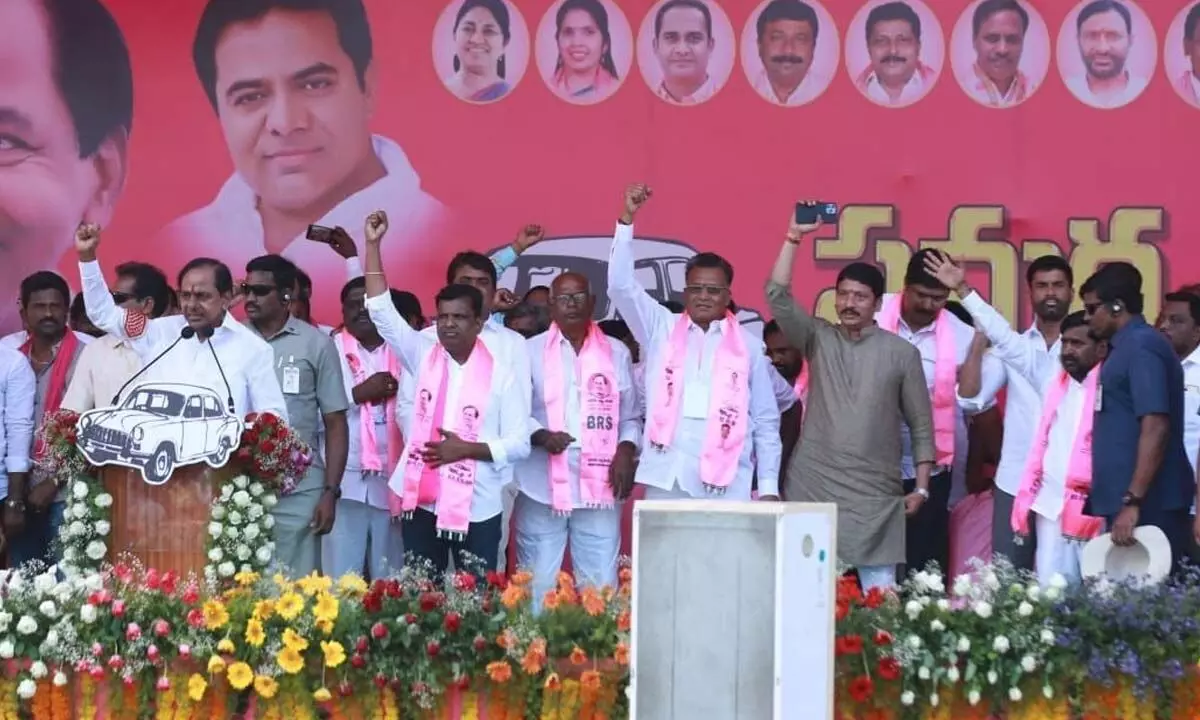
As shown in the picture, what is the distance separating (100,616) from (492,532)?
6.59 ft

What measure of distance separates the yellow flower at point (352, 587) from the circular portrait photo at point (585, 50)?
425 cm

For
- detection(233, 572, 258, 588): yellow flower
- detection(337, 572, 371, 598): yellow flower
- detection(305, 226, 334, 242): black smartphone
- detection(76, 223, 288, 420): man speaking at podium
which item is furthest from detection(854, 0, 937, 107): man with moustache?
detection(233, 572, 258, 588): yellow flower

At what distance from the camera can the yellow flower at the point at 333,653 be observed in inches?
213

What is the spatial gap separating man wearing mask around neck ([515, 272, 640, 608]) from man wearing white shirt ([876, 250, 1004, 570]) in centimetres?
128

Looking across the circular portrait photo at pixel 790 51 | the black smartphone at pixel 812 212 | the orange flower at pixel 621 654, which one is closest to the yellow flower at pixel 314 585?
the orange flower at pixel 621 654

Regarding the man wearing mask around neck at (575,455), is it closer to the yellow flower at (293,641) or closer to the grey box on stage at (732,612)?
the yellow flower at (293,641)

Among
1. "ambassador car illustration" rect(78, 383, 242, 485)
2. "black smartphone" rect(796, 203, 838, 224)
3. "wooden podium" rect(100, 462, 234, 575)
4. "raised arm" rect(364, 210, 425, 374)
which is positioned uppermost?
"black smartphone" rect(796, 203, 838, 224)

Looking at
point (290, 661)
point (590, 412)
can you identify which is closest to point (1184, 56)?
point (590, 412)

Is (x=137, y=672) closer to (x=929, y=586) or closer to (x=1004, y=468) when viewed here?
(x=929, y=586)

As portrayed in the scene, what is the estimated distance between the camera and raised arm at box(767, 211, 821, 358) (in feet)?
23.5

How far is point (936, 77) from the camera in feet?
30.2

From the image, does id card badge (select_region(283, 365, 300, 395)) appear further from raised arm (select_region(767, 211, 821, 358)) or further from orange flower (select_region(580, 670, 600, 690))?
orange flower (select_region(580, 670, 600, 690))

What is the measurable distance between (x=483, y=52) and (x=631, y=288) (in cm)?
251

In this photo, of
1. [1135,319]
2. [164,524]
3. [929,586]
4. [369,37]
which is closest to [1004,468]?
[1135,319]
